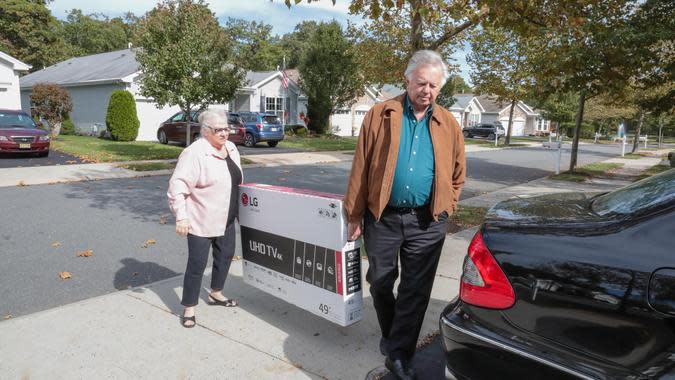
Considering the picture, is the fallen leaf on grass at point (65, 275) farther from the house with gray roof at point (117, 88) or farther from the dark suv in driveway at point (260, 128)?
the dark suv in driveway at point (260, 128)

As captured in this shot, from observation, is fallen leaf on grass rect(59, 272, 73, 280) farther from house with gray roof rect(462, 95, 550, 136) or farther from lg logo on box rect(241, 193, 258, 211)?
house with gray roof rect(462, 95, 550, 136)

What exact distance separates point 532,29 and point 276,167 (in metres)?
9.65

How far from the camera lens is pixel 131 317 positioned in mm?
4008

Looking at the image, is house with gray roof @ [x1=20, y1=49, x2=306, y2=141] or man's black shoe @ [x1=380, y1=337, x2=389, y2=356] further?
house with gray roof @ [x1=20, y1=49, x2=306, y2=141]

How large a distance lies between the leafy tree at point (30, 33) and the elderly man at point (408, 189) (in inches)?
1838

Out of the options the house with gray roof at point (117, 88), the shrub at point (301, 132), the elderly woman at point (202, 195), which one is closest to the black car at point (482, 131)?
the shrub at point (301, 132)

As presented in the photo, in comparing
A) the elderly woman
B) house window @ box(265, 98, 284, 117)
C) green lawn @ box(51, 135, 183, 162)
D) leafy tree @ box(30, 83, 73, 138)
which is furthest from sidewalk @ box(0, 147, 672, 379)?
house window @ box(265, 98, 284, 117)

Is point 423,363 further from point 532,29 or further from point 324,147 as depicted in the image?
point 324,147

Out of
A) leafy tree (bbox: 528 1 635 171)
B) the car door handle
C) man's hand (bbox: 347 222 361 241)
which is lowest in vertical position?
man's hand (bbox: 347 222 361 241)

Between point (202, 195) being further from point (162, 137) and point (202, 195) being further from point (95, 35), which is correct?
point (95, 35)

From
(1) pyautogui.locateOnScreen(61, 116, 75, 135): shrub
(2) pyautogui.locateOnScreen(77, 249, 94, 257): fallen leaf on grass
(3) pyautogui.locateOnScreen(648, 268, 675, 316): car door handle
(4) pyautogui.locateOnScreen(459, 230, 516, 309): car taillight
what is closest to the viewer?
(3) pyautogui.locateOnScreen(648, 268, 675, 316): car door handle

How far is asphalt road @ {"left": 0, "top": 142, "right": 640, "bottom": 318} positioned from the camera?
4.72 m

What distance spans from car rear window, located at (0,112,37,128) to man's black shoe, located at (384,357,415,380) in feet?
56.2

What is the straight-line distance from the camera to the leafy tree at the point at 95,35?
62656 mm
